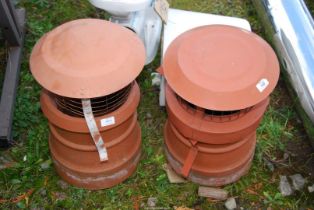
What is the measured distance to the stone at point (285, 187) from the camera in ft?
7.91

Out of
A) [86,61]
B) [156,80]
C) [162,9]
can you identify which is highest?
[86,61]

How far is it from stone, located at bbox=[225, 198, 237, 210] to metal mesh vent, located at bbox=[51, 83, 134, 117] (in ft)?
2.71

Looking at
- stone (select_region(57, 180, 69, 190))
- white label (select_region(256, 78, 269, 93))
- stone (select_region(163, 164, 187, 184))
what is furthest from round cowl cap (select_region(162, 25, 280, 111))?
stone (select_region(57, 180, 69, 190))

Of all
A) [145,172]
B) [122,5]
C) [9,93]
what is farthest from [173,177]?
[9,93]

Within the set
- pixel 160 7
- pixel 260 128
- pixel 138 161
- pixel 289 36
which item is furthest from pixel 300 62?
pixel 138 161

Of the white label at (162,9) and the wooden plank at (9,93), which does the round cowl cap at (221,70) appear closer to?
the white label at (162,9)

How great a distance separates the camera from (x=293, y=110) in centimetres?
284

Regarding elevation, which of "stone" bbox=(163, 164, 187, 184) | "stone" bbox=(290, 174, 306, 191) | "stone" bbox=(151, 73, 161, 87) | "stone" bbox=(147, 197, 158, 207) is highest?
"stone" bbox=(151, 73, 161, 87)

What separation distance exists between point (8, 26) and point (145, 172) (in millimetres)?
1325

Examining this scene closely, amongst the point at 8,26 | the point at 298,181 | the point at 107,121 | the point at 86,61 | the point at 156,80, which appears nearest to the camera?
the point at 86,61

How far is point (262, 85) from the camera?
1.95m

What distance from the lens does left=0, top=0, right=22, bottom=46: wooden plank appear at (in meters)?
2.65

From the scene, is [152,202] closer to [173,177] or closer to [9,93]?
[173,177]

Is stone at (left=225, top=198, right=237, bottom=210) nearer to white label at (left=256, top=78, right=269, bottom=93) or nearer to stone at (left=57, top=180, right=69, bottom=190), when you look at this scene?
white label at (left=256, top=78, right=269, bottom=93)
